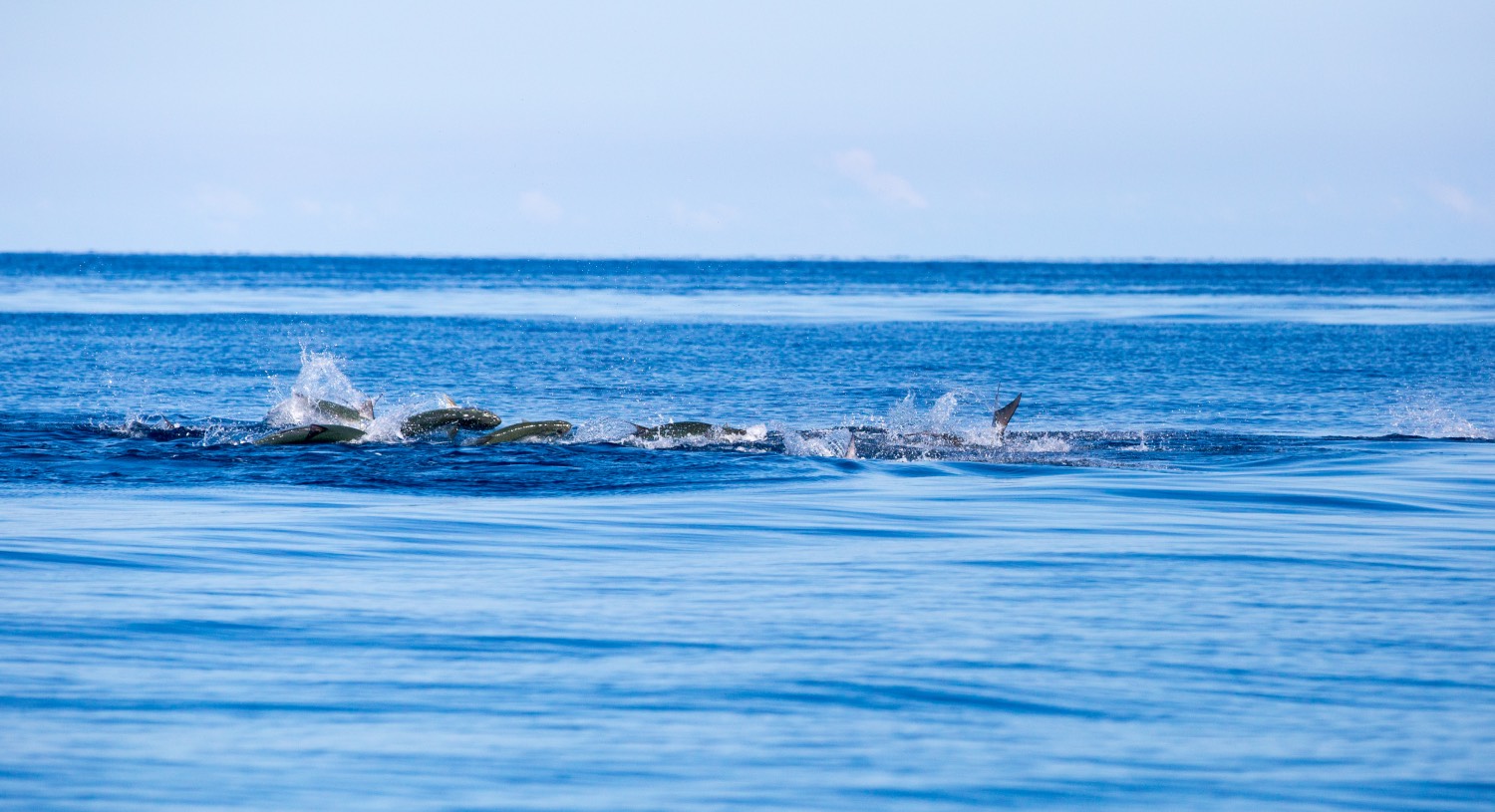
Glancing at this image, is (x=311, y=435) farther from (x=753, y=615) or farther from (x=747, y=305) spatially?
(x=747, y=305)

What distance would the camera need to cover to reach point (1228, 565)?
42.1 feet

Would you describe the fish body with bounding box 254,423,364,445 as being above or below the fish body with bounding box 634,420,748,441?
below

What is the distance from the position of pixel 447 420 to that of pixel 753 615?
1214 cm

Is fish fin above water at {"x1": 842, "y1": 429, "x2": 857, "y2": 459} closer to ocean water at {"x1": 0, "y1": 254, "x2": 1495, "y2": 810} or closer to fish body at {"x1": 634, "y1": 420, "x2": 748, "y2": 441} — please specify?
ocean water at {"x1": 0, "y1": 254, "x2": 1495, "y2": 810}

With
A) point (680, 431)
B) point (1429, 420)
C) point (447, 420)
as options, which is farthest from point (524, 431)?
point (1429, 420)

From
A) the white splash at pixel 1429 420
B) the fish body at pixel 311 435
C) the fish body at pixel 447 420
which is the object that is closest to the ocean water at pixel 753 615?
the white splash at pixel 1429 420

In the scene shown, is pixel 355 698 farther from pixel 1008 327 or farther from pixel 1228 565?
pixel 1008 327

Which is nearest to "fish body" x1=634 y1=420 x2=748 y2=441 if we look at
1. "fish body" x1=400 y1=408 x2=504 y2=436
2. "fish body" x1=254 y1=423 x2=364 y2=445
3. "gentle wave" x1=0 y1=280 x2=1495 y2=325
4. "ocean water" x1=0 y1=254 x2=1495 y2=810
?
"ocean water" x1=0 y1=254 x2=1495 y2=810

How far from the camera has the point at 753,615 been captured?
1089 cm

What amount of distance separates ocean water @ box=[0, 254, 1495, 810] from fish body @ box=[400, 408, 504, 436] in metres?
0.55

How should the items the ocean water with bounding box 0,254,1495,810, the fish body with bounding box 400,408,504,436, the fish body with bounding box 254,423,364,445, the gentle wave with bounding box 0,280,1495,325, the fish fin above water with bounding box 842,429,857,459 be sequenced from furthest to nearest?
the gentle wave with bounding box 0,280,1495,325, the fish body with bounding box 400,408,504,436, the fish body with bounding box 254,423,364,445, the fish fin above water with bounding box 842,429,857,459, the ocean water with bounding box 0,254,1495,810

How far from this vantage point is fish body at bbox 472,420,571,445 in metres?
21.1

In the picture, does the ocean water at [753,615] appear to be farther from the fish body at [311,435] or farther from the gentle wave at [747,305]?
the gentle wave at [747,305]

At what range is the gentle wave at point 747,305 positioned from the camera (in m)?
78.2
